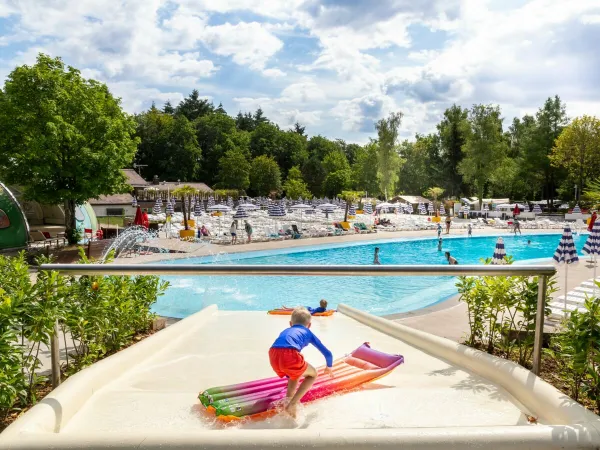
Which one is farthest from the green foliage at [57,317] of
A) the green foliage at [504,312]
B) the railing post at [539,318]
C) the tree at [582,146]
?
the tree at [582,146]

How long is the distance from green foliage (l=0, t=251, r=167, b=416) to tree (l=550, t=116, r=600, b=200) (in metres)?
52.9

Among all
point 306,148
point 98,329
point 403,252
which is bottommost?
point 403,252

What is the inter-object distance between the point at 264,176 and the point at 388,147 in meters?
18.3

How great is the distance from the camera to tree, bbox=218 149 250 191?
67.4 metres

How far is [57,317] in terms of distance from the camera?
3201 millimetres

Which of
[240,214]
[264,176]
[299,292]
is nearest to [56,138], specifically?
[240,214]

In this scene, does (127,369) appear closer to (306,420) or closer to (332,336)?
(306,420)

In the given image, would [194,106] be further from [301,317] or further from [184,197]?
[301,317]

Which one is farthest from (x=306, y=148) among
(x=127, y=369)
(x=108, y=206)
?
(x=127, y=369)

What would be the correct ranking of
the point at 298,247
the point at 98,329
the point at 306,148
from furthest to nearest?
the point at 306,148 < the point at 298,247 < the point at 98,329

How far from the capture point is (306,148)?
88750mm

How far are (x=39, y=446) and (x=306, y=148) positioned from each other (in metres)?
88.1

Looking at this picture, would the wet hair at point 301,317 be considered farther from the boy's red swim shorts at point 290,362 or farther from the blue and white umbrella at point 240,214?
the blue and white umbrella at point 240,214

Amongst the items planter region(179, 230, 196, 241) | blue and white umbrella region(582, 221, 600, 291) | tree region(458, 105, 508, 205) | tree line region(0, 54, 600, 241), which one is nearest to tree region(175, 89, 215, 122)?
tree line region(0, 54, 600, 241)
